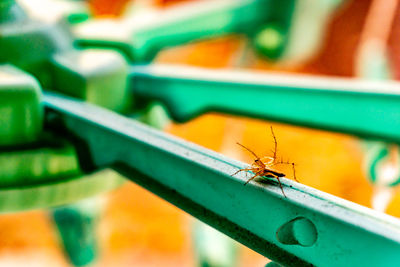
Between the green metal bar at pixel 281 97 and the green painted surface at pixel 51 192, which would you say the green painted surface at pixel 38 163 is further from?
the green metal bar at pixel 281 97

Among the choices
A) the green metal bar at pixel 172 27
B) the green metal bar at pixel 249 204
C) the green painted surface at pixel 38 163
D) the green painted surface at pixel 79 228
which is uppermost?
the green metal bar at pixel 172 27

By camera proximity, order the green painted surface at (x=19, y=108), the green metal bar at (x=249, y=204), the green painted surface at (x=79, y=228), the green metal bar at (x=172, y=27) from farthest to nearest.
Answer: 1. the green painted surface at (x=79, y=228)
2. the green metal bar at (x=172, y=27)
3. the green painted surface at (x=19, y=108)
4. the green metal bar at (x=249, y=204)

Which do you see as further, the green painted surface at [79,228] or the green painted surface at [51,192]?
the green painted surface at [79,228]

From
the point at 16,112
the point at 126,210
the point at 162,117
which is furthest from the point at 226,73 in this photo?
the point at 126,210

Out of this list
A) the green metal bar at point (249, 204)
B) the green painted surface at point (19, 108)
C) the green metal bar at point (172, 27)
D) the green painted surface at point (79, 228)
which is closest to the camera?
the green metal bar at point (249, 204)

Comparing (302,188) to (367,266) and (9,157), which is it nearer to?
(367,266)

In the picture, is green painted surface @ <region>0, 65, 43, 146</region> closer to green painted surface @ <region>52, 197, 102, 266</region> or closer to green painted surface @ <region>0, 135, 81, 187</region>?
green painted surface @ <region>0, 135, 81, 187</region>

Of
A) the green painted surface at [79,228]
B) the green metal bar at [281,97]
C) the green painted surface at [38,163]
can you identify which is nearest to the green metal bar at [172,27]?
the green metal bar at [281,97]
